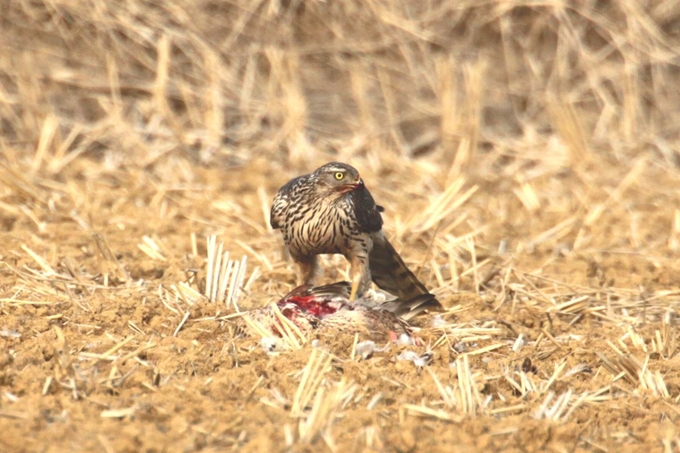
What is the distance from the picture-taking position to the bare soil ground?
142 inches

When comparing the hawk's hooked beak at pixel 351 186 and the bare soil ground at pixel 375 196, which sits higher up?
the hawk's hooked beak at pixel 351 186

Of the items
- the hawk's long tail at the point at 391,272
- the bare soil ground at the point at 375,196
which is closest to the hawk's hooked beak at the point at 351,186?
the hawk's long tail at the point at 391,272

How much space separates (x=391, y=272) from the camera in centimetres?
521

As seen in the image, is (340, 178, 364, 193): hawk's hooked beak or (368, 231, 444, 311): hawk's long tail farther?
(368, 231, 444, 311): hawk's long tail

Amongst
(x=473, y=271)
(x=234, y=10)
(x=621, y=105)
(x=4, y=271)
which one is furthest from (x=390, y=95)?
(x=4, y=271)

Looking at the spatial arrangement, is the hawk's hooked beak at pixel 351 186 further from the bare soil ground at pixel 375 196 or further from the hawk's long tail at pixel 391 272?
the bare soil ground at pixel 375 196

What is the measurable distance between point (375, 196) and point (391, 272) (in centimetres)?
293

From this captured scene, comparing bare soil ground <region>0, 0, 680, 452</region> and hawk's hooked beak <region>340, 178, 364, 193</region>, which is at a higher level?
hawk's hooked beak <region>340, 178, 364, 193</region>

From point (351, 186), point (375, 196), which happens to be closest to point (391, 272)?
point (351, 186)

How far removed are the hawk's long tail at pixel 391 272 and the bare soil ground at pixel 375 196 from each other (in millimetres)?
A: 288

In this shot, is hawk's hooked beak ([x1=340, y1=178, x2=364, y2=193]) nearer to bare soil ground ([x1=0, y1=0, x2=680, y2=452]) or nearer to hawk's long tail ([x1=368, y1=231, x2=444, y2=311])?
hawk's long tail ([x1=368, y1=231, x2=444, y2=311])

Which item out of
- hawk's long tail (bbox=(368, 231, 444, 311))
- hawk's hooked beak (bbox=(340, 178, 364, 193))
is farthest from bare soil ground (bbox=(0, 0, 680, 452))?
hawk's hooked beak (bbox=(340, 178, 364, 193))

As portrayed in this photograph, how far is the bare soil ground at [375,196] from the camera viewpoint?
3.62 metres

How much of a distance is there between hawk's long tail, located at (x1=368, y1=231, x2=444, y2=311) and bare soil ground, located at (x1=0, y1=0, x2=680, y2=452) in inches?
11.3
